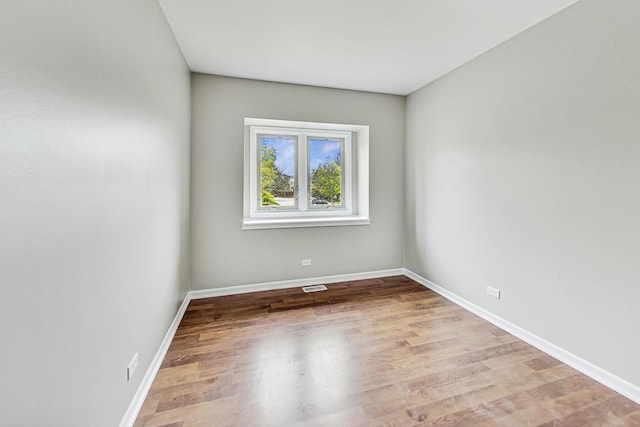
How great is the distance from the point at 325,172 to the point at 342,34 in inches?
73.6

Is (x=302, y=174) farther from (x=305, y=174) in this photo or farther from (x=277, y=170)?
(x=277, y=170)

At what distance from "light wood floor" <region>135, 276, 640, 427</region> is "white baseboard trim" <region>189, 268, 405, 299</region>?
15.6 inches

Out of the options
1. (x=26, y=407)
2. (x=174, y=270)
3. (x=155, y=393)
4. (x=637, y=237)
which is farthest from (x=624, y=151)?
(x=174, y=270)

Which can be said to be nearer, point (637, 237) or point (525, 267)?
point (637, 237)

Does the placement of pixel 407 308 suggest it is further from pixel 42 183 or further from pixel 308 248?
pixel 42 183

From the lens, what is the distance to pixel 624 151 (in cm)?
167

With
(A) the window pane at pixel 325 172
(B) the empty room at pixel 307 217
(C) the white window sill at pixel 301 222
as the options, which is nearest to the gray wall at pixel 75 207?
(B) the empty room at pixel 307 217

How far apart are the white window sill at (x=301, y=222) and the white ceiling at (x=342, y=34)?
1.74 m

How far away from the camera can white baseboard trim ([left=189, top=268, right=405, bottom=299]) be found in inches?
125

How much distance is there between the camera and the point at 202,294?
3.16 m

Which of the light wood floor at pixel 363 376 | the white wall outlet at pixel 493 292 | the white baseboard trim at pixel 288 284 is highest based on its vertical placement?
the white wall outlet at pixel 493 292

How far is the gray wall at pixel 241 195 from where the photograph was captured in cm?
312

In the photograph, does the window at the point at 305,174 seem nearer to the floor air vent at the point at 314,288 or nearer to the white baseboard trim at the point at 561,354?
the floor air vent at the point at 314,288

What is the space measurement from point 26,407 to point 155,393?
43.2 inches
